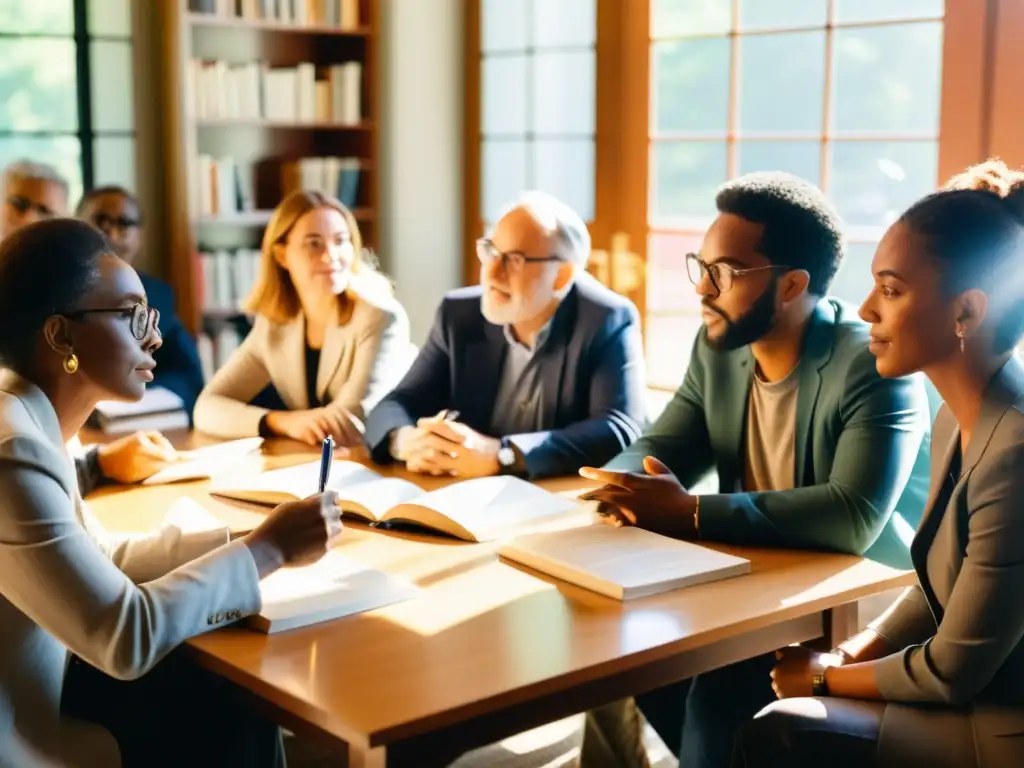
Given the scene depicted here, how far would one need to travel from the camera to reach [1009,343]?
182 centimetres

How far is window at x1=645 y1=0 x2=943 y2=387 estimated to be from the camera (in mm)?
4016

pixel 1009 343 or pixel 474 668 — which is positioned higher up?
pixel 1009 343

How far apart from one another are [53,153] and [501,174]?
174 cm

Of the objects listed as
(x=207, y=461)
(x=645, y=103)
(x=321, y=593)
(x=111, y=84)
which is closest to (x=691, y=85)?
(x=645, y=103)

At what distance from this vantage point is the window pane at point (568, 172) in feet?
16.3

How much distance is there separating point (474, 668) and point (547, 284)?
5.04 ft

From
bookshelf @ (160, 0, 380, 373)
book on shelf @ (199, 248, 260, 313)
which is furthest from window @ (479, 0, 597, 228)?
book on shelf @ (199, 248, 260, 313)

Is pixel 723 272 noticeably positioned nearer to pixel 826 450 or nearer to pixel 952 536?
pixel 826 450

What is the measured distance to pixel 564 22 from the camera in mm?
4953

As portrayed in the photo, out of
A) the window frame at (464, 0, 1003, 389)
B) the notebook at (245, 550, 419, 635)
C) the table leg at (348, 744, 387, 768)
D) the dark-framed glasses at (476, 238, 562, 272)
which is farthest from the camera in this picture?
the window frame at (464, 0, 1003, 389)

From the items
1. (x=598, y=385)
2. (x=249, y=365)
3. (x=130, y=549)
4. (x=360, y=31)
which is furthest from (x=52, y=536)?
(x=360, y=31)

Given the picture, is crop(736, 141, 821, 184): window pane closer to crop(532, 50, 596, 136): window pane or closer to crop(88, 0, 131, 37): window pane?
crop(532, 50, 596, 136): window pane

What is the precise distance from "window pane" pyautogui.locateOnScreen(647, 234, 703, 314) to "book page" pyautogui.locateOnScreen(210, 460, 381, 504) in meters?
2.23

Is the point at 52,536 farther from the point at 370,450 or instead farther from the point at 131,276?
the point at 370,450
